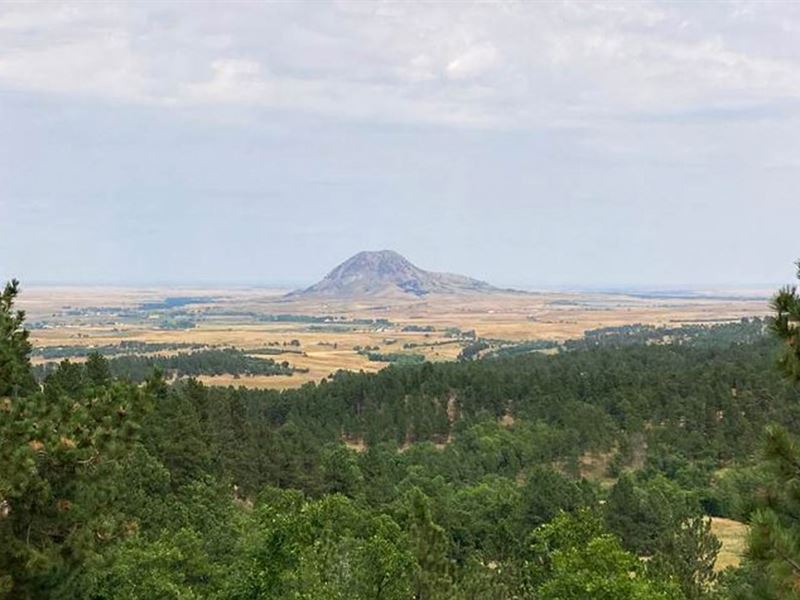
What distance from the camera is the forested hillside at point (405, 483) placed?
63.2 ft

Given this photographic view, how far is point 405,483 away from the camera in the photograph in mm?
73688

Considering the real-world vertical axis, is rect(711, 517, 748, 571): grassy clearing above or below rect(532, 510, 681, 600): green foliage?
below

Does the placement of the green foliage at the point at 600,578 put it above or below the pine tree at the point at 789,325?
below

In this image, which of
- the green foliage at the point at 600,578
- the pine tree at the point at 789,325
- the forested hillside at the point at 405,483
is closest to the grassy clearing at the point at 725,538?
the forested hillside at the point at 405,483

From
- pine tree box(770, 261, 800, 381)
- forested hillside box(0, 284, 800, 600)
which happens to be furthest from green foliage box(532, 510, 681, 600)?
pine tree box(770, 261, 800, 381)

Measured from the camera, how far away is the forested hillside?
1925cm

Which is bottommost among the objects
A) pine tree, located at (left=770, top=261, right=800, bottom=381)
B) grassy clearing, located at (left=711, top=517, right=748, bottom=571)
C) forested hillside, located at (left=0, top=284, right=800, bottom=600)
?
grassy clearing, located at (left=711, top=517, right=748, bottom=571)

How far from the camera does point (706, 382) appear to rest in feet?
345

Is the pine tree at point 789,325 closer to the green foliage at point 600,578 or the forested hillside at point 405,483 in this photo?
the forested hillside at point 405,483

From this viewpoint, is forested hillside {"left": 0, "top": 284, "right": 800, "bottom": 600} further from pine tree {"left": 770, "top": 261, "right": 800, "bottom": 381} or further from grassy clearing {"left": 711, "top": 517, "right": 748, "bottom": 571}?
grassy clearing {"left": 711, "top": 517, "right": 748, "bottom": 571}

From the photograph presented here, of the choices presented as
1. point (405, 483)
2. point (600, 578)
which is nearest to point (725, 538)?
point (405, 483)

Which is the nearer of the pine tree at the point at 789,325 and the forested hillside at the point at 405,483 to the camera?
the pine tree at the point at 789,325

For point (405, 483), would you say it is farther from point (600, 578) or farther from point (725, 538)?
point (600, 578)

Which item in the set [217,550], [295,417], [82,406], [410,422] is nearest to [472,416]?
[410,422]
